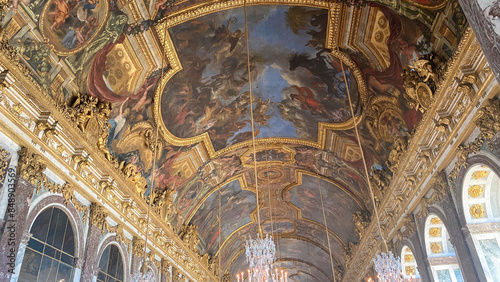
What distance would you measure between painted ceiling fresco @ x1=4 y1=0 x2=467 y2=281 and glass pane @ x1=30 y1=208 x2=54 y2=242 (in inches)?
94.9

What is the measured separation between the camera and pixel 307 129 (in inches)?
628

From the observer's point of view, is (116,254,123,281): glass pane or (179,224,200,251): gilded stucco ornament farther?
(179,224,200,251): gilded stucco ornament

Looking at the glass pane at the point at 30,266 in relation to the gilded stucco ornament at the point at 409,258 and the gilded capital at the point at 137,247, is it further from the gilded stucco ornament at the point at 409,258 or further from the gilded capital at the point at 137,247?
the gilded stucco ornament at the point at 409,258

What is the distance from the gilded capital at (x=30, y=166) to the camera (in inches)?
289

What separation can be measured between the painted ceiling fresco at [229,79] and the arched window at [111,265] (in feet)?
8.04

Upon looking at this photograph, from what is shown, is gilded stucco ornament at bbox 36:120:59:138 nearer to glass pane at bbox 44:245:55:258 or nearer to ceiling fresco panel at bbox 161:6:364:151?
glass pane at bbox 44:245:55:258

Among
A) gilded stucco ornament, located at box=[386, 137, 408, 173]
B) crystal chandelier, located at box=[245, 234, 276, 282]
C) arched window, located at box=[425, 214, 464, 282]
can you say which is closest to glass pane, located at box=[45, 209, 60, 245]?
crystal chandelier, located at box=[245, 234, 276, 282]

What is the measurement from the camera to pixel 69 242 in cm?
892

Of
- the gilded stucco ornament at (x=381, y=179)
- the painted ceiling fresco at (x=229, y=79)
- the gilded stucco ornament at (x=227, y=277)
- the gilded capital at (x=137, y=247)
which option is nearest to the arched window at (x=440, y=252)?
the gilded stucco ornament at (x=381, y=179)

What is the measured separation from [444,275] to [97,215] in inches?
411

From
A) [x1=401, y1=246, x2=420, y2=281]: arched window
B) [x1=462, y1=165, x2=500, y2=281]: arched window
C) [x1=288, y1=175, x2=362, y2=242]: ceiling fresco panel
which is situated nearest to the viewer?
[x1=462, y1=165, x2=500, y2=281]: arched window

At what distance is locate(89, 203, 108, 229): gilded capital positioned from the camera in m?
9.99

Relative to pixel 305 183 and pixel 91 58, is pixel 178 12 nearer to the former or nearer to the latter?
pixel 91 58

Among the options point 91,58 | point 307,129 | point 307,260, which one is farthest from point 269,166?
point 307,260
